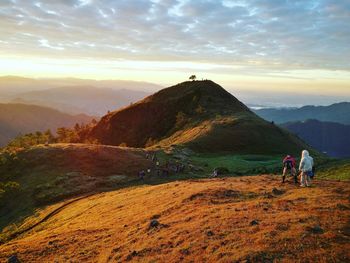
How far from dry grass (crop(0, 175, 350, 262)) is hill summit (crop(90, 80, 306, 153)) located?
179ft

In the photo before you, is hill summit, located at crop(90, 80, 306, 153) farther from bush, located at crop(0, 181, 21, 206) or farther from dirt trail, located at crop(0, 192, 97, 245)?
dirt trail, located at crop(0, 192, 97, 245)

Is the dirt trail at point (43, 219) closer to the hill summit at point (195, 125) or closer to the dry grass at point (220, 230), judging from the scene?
the dry grass at point (220, 230)

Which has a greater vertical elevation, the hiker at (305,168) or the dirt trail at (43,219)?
the hiker at (305,168)

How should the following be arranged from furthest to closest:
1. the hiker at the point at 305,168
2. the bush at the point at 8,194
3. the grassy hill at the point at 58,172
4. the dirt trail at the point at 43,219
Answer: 1. the bush at the point at 8,194
2. the grassy hill at the point at 58,172
3. the dirt trail at the point at 43,219
4. the hiker at the point at 305,168

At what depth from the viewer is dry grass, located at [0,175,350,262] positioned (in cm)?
1795

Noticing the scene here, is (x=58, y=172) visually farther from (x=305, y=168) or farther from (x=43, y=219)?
(x=305, y=168)

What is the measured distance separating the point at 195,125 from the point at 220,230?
96.9m

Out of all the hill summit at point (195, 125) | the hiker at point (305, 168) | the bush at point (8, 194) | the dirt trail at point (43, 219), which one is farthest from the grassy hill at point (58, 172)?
the hiker at point (305, 168)

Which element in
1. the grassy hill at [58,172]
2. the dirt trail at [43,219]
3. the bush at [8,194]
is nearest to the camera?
the dirt trail at [43,219]

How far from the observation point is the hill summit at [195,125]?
95.0 meters

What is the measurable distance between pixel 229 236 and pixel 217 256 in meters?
2.17

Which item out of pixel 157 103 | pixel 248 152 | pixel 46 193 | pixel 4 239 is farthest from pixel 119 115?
pixel 4 239

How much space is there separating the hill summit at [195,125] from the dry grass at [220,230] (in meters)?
54.6

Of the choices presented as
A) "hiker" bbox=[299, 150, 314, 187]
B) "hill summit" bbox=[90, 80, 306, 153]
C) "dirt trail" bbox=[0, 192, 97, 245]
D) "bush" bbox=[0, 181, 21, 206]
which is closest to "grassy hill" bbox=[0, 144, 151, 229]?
"bush" bbox=[0, 181, 21, 206]
